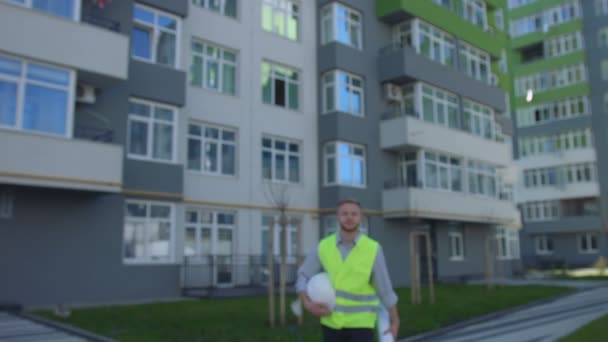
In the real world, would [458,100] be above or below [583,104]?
below

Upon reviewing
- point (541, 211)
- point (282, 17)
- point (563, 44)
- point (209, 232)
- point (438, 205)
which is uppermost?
point (563, 44)

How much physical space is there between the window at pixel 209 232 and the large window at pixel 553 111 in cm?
3981

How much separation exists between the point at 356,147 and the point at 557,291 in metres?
10.2

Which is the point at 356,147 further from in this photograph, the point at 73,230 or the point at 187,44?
the point at 73,230

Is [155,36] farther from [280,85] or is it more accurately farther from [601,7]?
[601,7]

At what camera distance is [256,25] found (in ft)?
77.3

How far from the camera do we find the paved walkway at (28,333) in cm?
1024

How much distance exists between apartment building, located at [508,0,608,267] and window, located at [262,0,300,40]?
32.6 metres

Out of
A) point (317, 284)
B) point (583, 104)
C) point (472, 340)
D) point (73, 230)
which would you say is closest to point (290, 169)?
point (73, 230)

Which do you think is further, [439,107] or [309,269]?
[439,107]

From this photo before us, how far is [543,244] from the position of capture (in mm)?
52375

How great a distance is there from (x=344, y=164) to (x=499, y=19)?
2232 centimetres

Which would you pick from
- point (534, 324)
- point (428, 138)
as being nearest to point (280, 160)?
point (428, 138)

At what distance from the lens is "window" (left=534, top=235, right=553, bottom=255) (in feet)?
170
